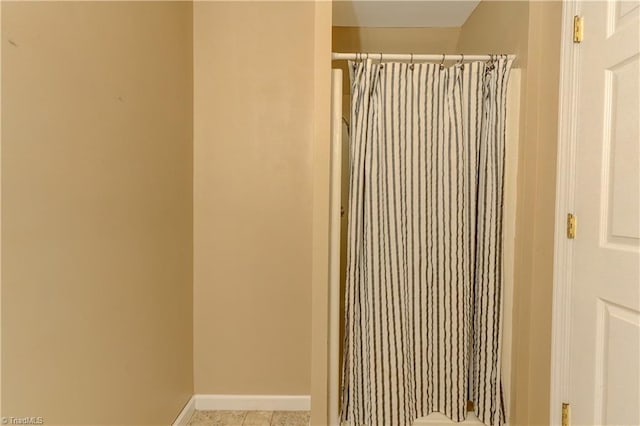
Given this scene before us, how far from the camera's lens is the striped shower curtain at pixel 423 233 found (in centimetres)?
171

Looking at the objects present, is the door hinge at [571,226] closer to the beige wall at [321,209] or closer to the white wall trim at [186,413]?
the beige wall at [321,209]

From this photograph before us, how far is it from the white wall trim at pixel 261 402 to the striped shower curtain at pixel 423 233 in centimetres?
54

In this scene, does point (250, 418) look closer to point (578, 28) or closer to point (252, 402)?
point (252, 402)

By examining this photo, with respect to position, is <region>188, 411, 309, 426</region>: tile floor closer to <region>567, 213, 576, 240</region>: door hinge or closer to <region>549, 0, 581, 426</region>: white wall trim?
<region>549, 0, 581, 426</region>: white wall trim

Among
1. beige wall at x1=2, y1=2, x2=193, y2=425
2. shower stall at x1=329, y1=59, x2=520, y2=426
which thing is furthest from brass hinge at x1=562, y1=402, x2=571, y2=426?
beige wall at x1=2, y1=2, x2=193, y2=425

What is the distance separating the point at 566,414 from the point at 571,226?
2.49 feet

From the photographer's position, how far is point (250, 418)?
211cm

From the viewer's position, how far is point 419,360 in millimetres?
1750

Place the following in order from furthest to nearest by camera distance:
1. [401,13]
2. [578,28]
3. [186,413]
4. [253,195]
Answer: [401,13] → [253,195] → [186,413] → [578,28]

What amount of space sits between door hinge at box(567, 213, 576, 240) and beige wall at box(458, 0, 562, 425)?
0.29ft

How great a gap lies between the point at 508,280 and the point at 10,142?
1883 mm

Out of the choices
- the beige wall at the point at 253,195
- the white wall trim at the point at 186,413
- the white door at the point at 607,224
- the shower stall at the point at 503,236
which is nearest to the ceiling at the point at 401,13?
the beige wall at the point at 253,195

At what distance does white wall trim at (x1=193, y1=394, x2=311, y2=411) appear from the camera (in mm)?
2191

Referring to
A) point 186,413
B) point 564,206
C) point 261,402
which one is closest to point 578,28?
point 564,206
